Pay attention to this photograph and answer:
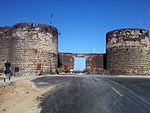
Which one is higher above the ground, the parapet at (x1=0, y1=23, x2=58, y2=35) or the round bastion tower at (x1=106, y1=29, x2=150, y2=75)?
the parapet at (x1=0, y1=23, x2=58, y2=35)

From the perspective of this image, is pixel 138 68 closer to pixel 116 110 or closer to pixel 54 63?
pixel 54 63

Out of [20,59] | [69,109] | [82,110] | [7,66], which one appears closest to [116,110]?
[82,110]

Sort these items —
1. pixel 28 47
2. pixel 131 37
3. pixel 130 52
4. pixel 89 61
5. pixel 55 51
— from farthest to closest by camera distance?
pixel 89 61 → pixel 55 51 → pixel 131 37 → pixel 130 52 → pixel 28 47

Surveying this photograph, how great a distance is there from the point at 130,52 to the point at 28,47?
1817 cm

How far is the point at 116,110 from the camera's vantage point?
6.82 m

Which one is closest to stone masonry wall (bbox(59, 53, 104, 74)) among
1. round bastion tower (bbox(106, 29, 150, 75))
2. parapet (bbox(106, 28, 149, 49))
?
round bastion tower (bbox(106, 29, 150, 75))

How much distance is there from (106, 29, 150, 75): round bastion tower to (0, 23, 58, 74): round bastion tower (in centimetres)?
1243

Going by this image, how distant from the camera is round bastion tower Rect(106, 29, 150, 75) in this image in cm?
3253

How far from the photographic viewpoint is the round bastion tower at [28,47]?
2981cm

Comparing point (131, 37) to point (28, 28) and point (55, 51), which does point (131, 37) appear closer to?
point (55, 51)

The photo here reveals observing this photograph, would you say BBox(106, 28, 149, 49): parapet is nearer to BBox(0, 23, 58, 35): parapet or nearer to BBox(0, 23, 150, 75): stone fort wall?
BBox(0, 23, 150, 75): stone fort wall

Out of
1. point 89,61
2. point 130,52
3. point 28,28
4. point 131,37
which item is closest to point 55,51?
point 28,28

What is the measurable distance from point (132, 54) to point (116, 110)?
90.6 feet

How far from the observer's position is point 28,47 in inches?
1177
